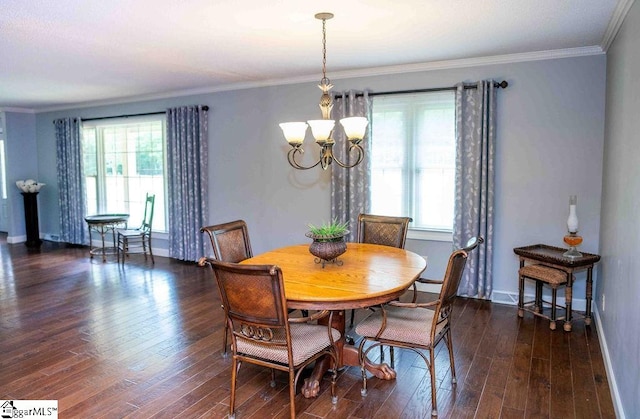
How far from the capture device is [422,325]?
2619mm

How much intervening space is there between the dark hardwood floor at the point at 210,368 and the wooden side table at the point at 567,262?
0.68ft

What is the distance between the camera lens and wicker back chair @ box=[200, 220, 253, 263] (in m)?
3.34

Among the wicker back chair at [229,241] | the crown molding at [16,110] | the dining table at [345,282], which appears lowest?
the dining table at [345,282]

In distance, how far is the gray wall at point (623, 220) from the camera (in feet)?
7.34

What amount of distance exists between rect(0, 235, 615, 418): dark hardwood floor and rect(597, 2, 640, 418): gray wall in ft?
1.03

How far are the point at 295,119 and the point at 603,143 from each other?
319cm

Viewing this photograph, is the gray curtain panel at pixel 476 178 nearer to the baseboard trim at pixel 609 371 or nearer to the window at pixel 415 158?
the window at pixel 415 158

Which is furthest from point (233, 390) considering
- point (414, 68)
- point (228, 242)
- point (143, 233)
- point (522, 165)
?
point (143, 233)

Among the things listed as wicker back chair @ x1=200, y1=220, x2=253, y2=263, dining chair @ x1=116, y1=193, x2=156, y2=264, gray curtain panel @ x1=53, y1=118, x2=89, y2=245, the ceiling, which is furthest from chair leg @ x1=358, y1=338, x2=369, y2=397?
gray curtain panel @ x1=53, y1=118, x2=89, y2=245

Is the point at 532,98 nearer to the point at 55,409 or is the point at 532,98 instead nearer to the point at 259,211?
the point at 259,211

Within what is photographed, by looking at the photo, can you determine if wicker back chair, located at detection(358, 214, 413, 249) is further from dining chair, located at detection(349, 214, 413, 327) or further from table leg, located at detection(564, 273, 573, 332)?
table leg, located at detection(564, 273, 573, 332)

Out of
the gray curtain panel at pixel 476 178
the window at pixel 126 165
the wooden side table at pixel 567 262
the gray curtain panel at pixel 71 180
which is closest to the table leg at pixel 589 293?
the wooden side table at pixel 567 262

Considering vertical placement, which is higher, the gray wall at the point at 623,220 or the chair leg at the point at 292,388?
the gray wall at the point at 623,220

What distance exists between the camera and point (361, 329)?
8.84 feet
